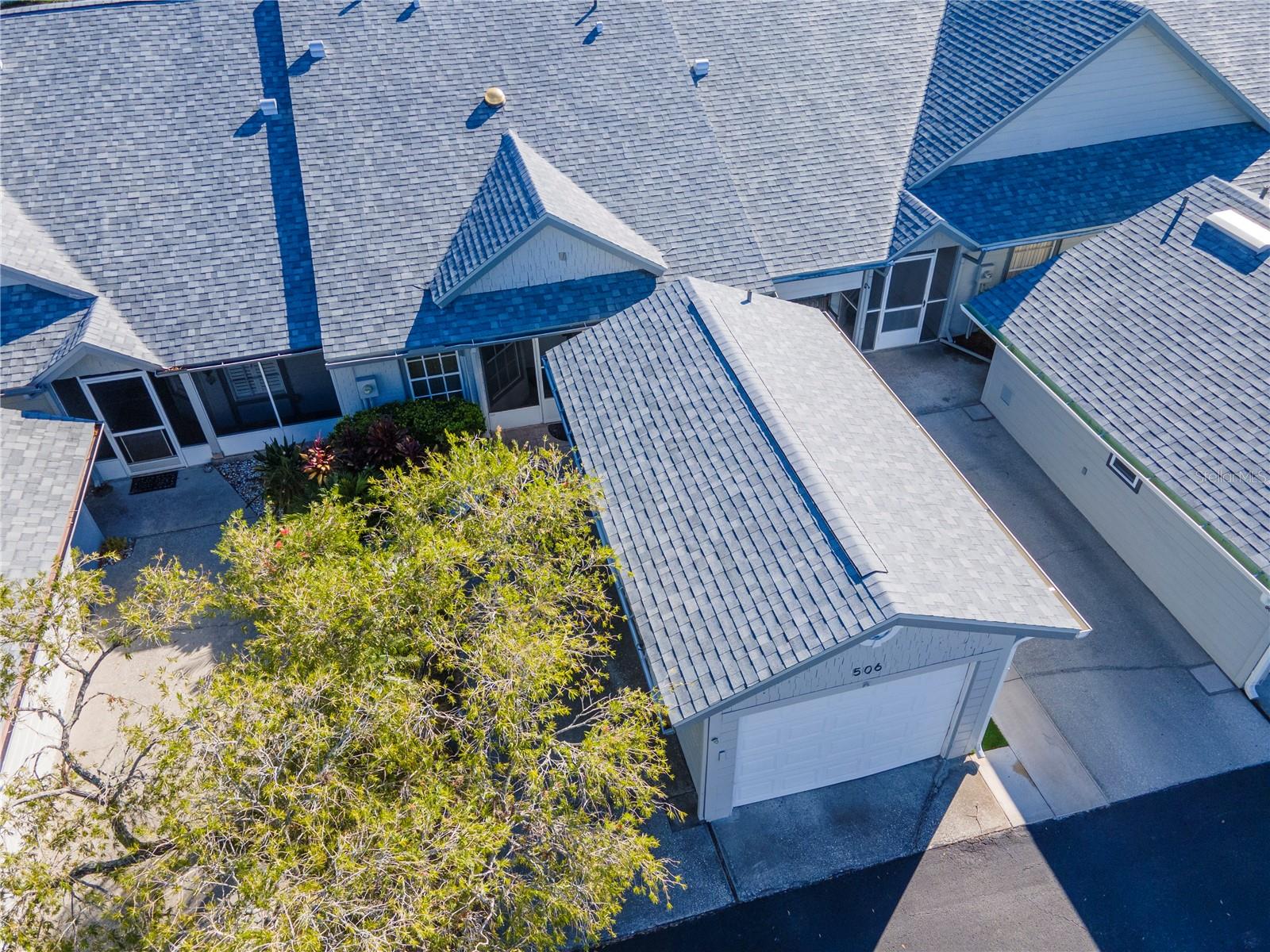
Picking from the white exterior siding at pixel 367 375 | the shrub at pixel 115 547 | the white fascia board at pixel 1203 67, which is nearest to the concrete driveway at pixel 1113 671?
the white fascia board at pixel 1203 67

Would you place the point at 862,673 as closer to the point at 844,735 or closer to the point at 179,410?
the point at 844,735

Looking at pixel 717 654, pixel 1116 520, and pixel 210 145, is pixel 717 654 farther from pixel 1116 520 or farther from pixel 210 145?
pixel 210 145

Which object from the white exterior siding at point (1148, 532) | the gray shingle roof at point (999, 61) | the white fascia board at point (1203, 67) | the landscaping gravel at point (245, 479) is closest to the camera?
the white exterior siding at point (1148, 532)

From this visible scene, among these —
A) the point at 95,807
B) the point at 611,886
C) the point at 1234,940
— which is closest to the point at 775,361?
the point at 611,886

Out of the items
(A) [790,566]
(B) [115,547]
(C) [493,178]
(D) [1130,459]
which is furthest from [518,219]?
(D) [1130,459]

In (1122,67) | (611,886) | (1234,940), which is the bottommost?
(1234,940)

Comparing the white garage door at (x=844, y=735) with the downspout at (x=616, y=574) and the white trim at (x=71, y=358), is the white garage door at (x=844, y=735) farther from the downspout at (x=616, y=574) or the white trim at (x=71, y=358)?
the white trim at (x=71, y=358)

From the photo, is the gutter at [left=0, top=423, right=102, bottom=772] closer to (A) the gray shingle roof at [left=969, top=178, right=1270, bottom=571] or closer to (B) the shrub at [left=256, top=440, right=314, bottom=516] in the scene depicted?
(B) the shrub at [left=256, top=440, right=314, bottom=516]
